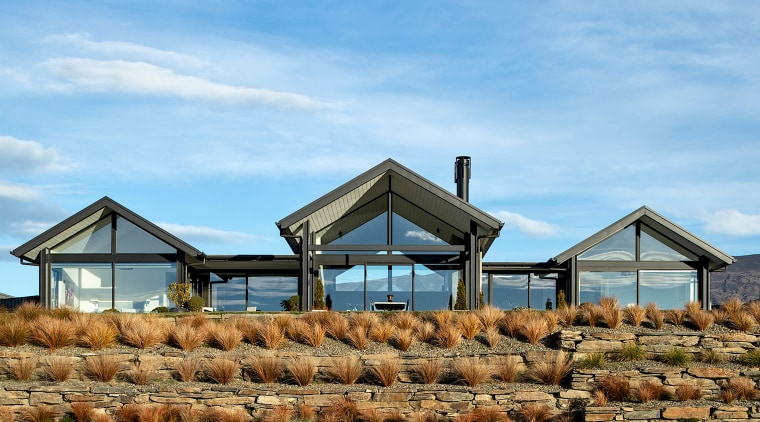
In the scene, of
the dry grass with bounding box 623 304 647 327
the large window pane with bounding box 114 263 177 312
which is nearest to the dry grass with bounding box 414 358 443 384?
the dry grass with bounding box 623 304 647 327

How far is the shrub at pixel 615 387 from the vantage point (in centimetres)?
1836

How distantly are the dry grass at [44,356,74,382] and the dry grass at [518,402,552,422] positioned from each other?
29.2 ft

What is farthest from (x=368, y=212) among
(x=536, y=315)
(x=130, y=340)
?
(x=130, y=340)

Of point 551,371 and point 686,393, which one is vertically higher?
point 551,371

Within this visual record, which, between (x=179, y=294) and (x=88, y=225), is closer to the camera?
(x=179, y=294)

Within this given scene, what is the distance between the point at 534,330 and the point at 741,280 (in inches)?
2610

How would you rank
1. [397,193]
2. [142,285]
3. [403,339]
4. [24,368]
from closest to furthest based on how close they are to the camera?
1. [24,368]
2. [403,339]
3. [397,193]
4. [142,285]

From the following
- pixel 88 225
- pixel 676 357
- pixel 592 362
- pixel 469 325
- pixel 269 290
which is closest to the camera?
pixel 592 362

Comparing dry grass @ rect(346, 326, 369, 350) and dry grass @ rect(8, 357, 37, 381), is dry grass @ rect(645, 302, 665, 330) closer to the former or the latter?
dry grass @ rect(346, 326, 369, 350)

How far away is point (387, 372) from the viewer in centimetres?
1856

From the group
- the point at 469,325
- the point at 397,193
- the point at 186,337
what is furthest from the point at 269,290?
the point at 469,325

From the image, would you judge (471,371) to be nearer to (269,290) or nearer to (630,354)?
(630,354)

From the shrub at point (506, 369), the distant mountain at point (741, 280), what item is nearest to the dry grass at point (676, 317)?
the shrub at point (506, 369)

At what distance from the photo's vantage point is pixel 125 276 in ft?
96.1
